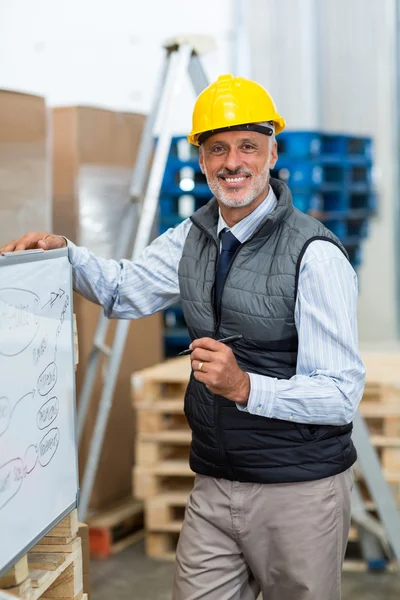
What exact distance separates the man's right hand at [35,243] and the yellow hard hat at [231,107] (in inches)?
22.0

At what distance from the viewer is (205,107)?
9.28ft

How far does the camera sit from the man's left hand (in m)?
2.43

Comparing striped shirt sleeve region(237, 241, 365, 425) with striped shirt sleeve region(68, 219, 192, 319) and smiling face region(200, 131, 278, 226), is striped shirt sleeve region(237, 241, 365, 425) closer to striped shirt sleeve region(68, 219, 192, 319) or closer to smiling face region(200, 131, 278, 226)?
smiling face region(200, 131, 278, 226)

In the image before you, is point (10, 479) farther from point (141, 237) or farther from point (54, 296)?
point (141, 237)

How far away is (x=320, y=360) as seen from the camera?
259 cm

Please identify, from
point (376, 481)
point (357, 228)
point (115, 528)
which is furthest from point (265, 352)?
point (357, 228)

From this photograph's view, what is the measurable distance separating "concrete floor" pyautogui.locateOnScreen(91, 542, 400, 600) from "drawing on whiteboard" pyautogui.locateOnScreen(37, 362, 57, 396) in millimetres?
2149

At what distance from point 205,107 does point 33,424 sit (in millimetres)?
1156

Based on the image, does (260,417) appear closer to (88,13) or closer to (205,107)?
(205,107)

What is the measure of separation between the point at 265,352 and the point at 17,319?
0.85 metres

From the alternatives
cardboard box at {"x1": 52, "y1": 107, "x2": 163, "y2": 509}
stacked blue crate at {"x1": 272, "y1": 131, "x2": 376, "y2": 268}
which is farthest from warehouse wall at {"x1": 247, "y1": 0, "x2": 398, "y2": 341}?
cardboard box at {"x1": 52, "y1": 107, "x2": 163, "y2": 509}

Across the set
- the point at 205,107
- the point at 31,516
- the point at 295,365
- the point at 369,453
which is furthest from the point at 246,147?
the point at 369,453

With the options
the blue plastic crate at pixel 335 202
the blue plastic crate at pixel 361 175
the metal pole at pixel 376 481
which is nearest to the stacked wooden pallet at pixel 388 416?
the metal pole at pixel 376 481

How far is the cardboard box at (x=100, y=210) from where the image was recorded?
469 cm
